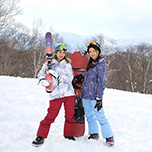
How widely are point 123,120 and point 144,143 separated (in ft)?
5.40

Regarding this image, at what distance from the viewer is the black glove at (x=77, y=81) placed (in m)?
3.25

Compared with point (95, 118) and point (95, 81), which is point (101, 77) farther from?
point (95, 118)

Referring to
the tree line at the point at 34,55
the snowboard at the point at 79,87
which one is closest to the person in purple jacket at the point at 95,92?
the snowboard at the point at 79,87

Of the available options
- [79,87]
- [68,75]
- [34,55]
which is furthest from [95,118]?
[34,55]

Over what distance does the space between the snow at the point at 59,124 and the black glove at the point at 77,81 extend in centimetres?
96

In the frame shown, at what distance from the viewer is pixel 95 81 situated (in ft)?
9.82

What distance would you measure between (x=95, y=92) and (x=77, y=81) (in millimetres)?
446

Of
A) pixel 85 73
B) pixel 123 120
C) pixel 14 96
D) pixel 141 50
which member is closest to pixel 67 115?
pixel 85 73

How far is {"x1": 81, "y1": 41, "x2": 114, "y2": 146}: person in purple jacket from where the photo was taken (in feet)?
9.48

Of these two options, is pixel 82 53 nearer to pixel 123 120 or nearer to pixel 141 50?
pixel 123 120

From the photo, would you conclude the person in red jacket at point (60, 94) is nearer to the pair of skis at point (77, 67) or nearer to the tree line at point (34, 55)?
the pair of skis at point (77, 67)

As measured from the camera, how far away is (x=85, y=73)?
3170 millimetres

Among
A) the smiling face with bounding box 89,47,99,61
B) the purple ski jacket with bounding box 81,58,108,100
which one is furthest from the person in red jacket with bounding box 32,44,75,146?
the smiling face with bounding box 89,47,99,61

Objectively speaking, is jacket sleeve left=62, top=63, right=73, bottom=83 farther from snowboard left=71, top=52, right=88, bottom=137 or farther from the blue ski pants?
the blue ski pants
